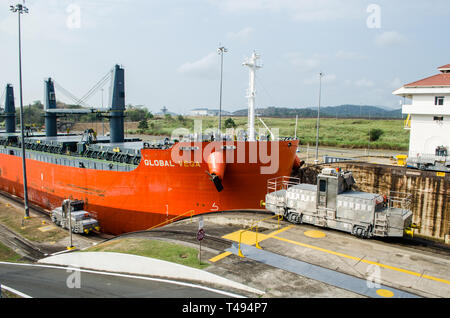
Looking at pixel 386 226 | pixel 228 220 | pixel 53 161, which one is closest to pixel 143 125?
pixel 53 161

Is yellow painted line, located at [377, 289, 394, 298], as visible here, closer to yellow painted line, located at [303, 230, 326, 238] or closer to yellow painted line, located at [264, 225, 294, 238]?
yellow painted line, located at [303, 230, 326, 238]

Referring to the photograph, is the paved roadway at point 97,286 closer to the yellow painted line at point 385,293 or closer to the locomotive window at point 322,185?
the yellow painted line at point 385,293

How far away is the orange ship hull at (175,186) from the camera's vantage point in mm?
20609

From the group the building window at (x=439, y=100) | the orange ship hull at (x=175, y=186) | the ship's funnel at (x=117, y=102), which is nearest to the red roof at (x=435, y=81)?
the building window at (x=439, y=100)

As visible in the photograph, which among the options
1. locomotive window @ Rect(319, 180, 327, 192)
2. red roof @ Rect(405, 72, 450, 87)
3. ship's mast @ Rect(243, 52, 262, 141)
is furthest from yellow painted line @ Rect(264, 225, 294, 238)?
red roof @ Rect(405, 72, 450, 87)

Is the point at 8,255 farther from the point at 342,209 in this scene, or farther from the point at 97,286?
the point at 342,209

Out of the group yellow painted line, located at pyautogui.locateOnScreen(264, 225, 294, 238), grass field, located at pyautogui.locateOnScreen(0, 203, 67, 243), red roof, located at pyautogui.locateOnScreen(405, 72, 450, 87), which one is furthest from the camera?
red roof, located at pyautogui.locateOnScreen(405, 72, 450, 87)

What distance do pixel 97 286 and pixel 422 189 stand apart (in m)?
22.9

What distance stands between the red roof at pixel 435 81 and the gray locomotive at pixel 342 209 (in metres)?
17.9

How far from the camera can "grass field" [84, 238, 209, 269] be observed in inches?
470

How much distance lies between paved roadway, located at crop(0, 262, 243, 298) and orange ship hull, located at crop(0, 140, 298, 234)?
31.7 ft

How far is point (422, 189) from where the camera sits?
2331 cm

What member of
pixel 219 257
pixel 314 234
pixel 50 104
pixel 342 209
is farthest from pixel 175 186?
pixel 50 104
